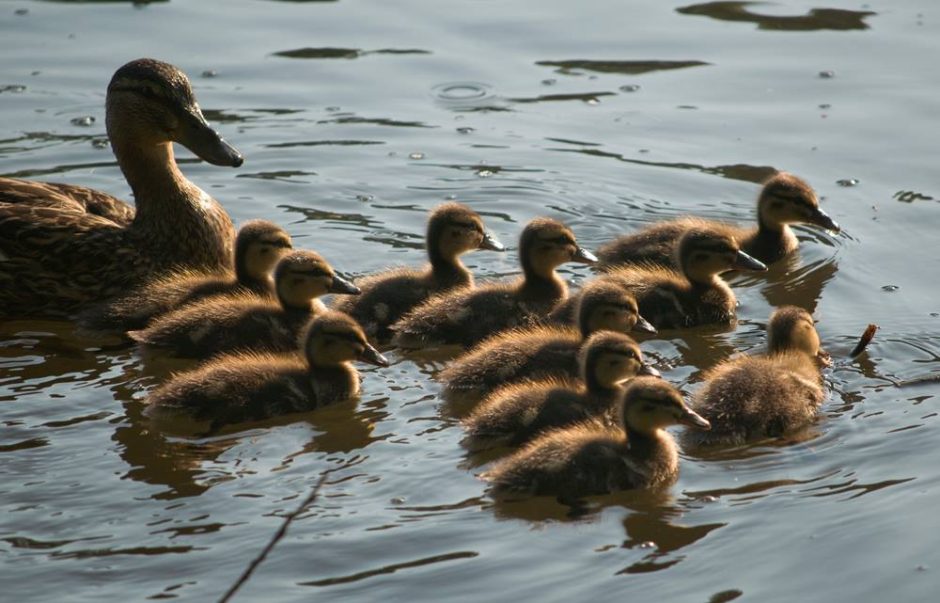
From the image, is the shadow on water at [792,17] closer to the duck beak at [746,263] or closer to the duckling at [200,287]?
the duck beak at [746,263]

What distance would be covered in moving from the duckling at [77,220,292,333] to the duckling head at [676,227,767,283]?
5.78ft

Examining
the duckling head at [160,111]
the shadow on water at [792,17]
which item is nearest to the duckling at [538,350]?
the duckling head at [160,111]

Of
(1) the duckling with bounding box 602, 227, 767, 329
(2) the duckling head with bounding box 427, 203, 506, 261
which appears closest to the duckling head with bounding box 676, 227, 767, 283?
(1) the duckling with bounding box 602, 227, 767, 329

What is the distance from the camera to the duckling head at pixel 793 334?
263 inches

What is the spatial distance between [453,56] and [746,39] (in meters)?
1.89

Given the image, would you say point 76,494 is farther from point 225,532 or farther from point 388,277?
point 388,277

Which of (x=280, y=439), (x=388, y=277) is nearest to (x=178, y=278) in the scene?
(x=388, y=277)

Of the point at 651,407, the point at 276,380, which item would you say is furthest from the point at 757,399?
the point at 276,380

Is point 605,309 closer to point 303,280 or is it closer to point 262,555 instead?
point 303,280

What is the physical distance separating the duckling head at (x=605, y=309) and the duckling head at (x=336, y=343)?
816 mm

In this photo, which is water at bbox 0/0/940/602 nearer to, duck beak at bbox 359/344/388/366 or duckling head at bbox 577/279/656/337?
duck beak at bbox 359/344/388/366

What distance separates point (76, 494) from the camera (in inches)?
224

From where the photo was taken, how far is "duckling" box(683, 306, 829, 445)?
6.05 m

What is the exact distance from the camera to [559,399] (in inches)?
242
